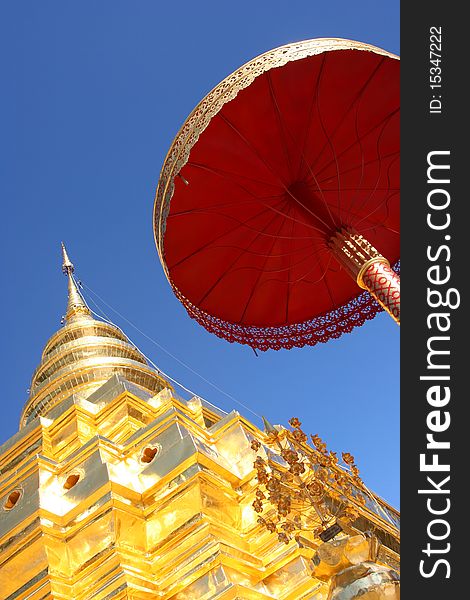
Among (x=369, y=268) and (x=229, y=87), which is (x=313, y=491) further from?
(x=229, y=87)

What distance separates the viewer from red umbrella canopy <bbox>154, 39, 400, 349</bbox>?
8.29 metres

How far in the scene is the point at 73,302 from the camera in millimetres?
18656

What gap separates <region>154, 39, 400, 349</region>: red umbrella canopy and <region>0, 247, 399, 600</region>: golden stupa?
1743 mm

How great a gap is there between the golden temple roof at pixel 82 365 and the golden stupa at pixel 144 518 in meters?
2.31

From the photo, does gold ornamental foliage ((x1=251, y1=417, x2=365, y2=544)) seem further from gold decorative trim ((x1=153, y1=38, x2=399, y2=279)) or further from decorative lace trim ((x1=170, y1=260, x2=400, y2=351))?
decorative lace trim ((x1=170, y1=260, x2=400, y2=351))

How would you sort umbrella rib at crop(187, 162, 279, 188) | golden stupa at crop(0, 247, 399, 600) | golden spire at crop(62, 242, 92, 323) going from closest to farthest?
golden stupa at crop(0, 247, 399, 600)
umbrella rib at crop(187, 162, 279, 188)
golden spire at crop(62, 242, 92, 323)

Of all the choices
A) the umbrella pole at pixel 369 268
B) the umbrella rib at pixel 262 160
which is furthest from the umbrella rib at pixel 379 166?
the umbrella pole at pixel 369 268

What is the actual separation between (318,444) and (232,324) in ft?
16.3

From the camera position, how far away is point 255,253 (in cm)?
1007

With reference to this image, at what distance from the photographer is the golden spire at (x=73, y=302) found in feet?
58.2

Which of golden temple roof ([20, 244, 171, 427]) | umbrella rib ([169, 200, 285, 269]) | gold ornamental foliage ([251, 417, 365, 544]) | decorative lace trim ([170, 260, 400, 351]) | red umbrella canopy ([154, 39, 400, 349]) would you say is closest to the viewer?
gold ornamental foliage ([251, 417, 365, 544])

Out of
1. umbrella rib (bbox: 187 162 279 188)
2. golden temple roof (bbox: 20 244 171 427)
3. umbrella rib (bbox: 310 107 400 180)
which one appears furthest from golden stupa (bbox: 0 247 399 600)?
umbrella rib (bbox: 310 107 400 180)

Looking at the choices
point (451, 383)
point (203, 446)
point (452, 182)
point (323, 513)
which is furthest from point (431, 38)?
point (203, 446)

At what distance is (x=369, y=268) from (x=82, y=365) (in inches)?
317
